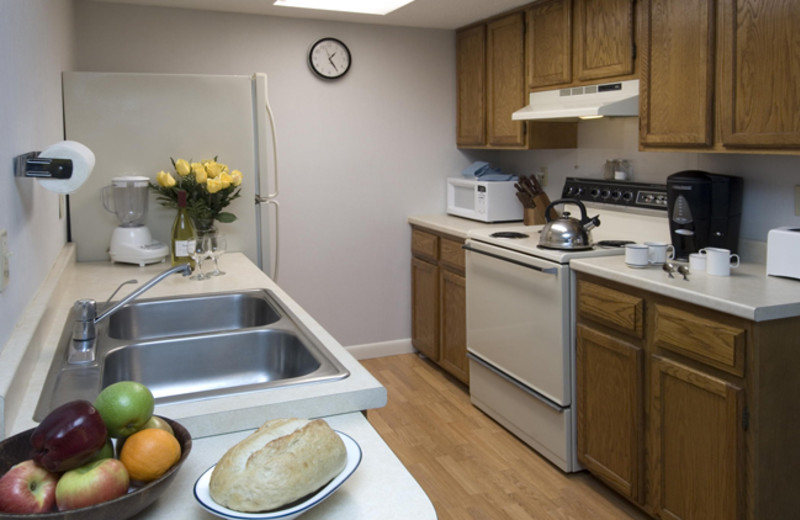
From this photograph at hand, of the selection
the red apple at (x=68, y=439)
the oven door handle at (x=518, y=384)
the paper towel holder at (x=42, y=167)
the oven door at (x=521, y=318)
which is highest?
the paper towel holder at (x=42, y=167)

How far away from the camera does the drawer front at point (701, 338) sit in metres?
2.05

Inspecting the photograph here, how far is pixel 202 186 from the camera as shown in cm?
298

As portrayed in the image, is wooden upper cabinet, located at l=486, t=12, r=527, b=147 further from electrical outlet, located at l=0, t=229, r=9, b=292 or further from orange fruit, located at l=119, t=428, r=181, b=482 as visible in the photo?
orange fruit, located at l=119, t=428, r=181, b=482

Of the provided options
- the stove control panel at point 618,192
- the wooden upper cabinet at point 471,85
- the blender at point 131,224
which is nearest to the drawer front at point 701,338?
the stove control panel at point 618,192

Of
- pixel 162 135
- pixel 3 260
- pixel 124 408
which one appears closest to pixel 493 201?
pixel 162 135

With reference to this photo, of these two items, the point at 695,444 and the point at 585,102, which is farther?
the point at 585,102

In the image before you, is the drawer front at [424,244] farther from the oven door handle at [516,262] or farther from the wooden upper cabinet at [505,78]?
the wooden upper cabinet at [505,78]

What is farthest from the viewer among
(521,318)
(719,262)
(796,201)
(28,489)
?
(521,318)

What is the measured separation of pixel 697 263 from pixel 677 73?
0.71 metres

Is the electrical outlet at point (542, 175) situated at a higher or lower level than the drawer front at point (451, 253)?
higher

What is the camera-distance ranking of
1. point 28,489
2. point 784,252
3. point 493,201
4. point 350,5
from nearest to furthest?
point 28,489 → point 784,252 → point 350,5 → point 493,201

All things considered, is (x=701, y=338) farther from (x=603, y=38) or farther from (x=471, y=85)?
(x=471, y=85)

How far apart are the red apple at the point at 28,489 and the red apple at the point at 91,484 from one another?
1 cm

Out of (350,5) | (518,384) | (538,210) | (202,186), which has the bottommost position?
(518,384)
